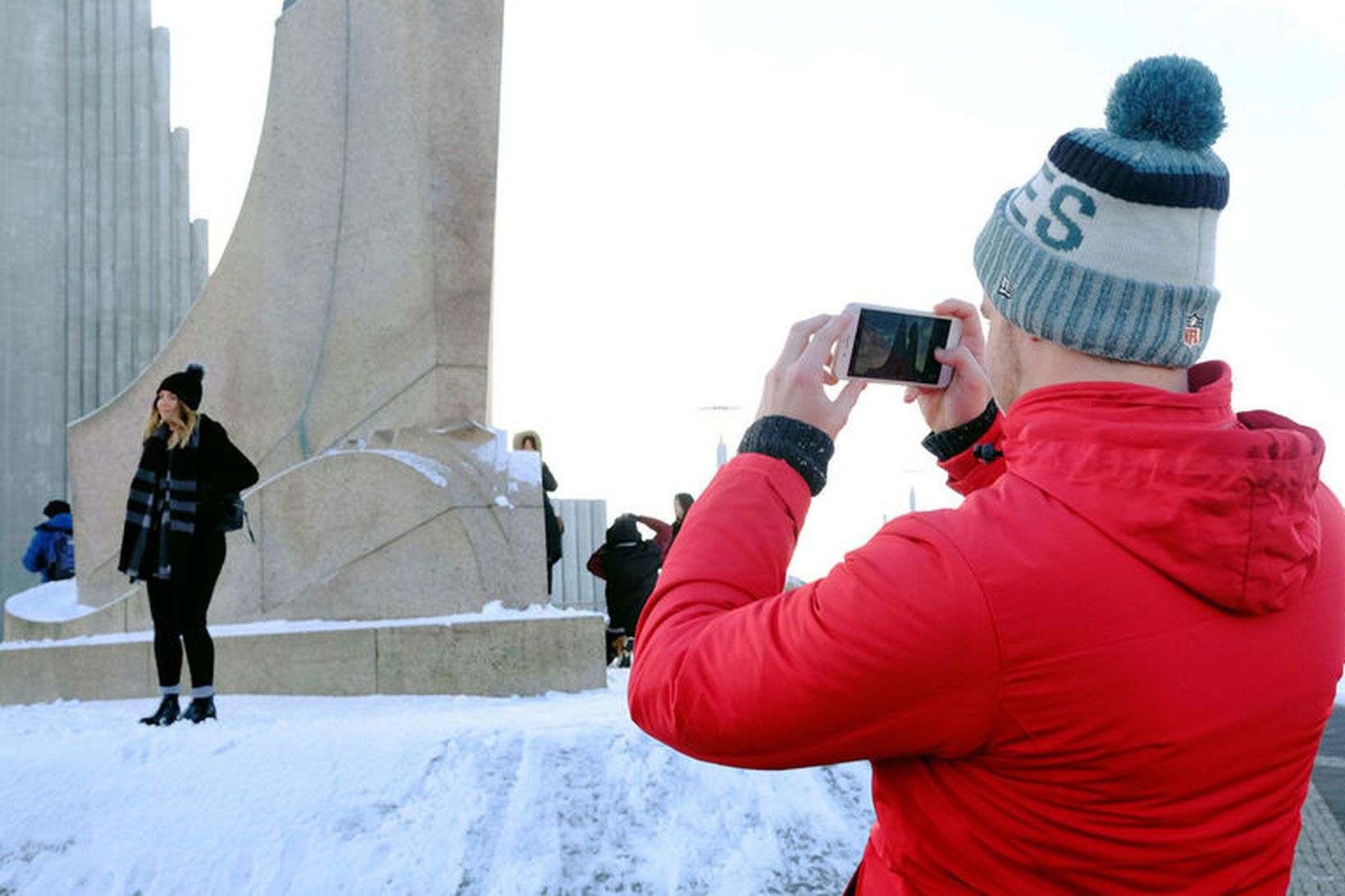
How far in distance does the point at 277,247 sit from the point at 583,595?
39.9ft

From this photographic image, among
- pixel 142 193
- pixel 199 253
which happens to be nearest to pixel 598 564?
pixel 142 193

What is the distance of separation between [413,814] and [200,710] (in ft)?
7.53

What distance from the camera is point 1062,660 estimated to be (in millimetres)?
1035

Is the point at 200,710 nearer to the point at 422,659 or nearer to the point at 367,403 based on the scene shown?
the point at 422,659

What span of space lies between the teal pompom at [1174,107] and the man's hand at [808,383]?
0.34m

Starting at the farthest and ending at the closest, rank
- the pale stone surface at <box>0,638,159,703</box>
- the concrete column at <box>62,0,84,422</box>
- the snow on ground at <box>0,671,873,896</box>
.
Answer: the concrete column at <box>62,0,84,422</box> → the pale stone surface at <box>0,638,159,703</box> → the snow on ground at <box>0,671,873,896</box>

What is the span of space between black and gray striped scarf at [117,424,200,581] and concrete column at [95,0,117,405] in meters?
17.9

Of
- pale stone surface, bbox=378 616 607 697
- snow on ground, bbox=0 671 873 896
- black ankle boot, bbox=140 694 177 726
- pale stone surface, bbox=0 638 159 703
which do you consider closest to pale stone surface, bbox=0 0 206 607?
pale stone surface, bbox=0 638 159 703

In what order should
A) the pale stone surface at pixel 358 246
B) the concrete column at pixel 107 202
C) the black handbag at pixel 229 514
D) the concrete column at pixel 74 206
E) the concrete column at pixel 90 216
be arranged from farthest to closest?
the concrete column at pixel 107 202, the concrete column at pixel 90 216, the concrete column at pixel 74 206, the pale stone surface at pixel 358 246, the black handbag at pixel 229 514

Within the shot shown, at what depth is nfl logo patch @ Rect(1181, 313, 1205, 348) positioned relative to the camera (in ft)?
3.93

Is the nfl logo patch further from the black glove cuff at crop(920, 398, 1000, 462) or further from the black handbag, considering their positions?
the black handbag

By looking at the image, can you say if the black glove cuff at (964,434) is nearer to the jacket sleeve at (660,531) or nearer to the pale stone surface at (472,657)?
the pale stone surface at (472,657)

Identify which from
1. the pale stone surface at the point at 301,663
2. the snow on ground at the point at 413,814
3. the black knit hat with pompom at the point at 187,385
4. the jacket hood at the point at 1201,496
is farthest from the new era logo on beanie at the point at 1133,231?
the pale stone surface at the point at 301,663

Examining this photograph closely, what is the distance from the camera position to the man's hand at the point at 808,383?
1.27 m
